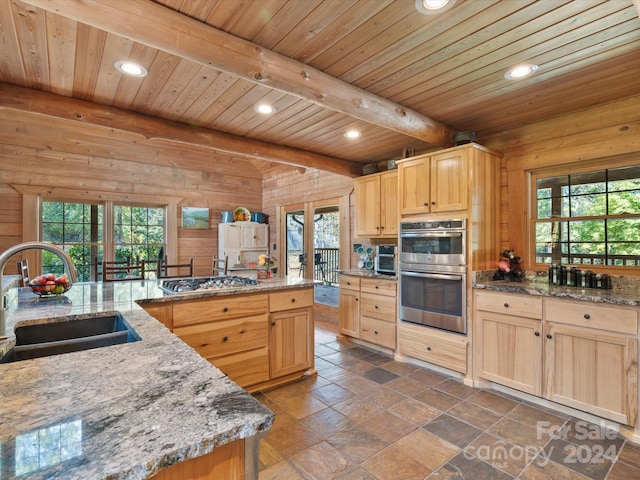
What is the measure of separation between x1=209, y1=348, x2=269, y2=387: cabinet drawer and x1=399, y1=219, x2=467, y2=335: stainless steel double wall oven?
1570 millimetres

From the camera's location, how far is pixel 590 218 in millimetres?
2869

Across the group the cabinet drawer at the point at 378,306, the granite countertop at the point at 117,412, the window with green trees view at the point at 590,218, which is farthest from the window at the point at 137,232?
the window with green trees view at the point at 590,218

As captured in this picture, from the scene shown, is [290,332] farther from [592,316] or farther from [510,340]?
[592,316]

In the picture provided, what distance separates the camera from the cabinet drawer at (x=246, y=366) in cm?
256

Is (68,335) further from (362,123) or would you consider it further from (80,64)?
(362,123)

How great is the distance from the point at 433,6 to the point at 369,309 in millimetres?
3012

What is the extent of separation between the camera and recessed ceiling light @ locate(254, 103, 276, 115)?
2.76m

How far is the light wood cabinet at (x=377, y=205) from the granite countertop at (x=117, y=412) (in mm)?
3148

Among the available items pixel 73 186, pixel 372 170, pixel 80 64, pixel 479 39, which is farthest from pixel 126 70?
pixel 73 186

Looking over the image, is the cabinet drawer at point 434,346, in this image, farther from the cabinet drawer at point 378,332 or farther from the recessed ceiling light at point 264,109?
the recessed ceiling light at point 264,109

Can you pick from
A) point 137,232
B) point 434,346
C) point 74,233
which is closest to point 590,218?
point 434,346

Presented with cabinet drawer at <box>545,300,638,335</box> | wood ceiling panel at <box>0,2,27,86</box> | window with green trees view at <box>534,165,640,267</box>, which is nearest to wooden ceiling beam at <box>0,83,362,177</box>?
wood ceiling panel at <box>0,2,27,86</box>

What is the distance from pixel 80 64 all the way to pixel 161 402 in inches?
91.6

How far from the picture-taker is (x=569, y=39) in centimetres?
186
